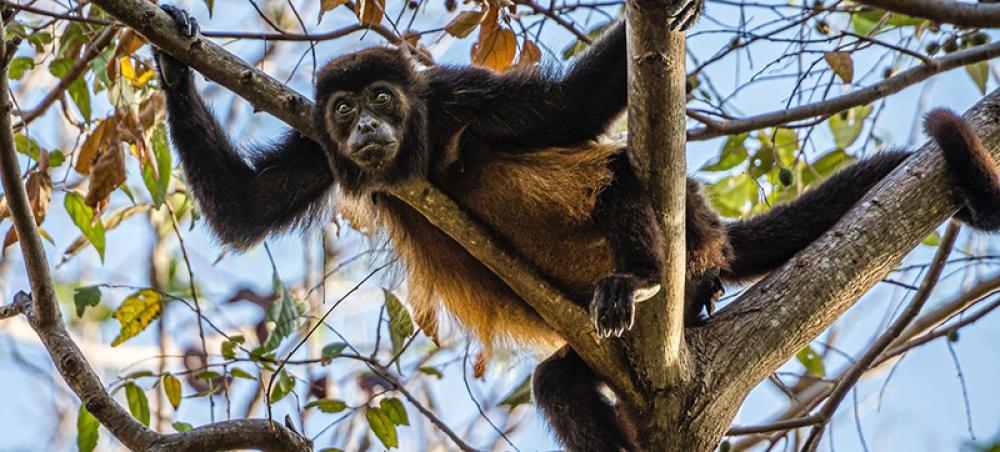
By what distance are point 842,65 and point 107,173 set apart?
328 cm

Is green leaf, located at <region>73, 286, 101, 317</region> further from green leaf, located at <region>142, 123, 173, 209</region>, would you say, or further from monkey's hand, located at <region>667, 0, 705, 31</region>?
monkey's hand, located at <region>667, 0, 705, 31</region>

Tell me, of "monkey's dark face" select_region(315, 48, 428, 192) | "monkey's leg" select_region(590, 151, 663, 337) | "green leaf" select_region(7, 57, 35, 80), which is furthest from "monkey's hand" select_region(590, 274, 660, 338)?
"green leaf" select_region(7, 57, 35, 80)

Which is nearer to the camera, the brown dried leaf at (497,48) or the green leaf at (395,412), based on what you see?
the brown dried leaf at (497,48)

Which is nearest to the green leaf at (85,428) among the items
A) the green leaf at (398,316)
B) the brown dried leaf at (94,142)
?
the brown dried leaf at (94,142)

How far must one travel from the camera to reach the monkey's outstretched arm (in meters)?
4.67

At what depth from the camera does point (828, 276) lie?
4117 mm

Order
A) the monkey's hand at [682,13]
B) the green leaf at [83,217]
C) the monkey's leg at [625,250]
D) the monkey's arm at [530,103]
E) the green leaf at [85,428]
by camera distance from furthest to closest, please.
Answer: the green leaf at [83,217], the monkey's arm at [530,103], the green leaf at [85,428], the monkey's leg at [625,250], the monkey's hand at [682,13]

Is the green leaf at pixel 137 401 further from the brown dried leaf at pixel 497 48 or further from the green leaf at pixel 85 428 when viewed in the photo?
the brown dried leaf at pixel 497 48

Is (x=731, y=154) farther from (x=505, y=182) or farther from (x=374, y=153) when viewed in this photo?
(x=374, y=153)

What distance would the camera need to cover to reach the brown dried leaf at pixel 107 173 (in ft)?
15.2

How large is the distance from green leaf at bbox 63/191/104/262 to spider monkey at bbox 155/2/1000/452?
0.50 m

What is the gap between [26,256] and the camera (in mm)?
3611

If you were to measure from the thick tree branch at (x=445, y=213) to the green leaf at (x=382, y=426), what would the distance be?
1.04m

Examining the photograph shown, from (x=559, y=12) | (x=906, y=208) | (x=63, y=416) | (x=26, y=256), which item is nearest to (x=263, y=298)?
(x=559, y=12)
